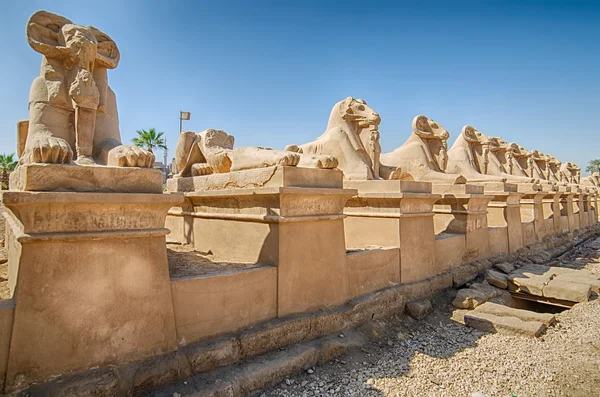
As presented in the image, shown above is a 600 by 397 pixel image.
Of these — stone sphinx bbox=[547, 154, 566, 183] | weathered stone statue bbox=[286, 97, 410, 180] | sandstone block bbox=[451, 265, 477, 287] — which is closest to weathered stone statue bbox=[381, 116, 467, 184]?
weathered stone statue bbox=[286, 97, 410, 180]

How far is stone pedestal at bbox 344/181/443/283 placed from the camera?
410 centimetres

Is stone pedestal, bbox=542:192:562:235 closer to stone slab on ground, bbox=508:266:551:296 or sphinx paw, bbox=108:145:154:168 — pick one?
stone slab on ground, bbox=508:266:551:296

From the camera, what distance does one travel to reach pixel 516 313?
12.9ft

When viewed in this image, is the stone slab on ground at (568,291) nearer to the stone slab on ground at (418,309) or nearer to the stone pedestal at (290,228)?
the stone slab on ground at (418,309)

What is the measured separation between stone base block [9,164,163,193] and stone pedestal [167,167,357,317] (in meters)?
0.92

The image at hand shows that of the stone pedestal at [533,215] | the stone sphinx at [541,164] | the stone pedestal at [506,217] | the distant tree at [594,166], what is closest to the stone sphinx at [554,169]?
the stone sphinx at [541,164]

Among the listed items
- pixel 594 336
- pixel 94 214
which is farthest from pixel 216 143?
pixel 594 336

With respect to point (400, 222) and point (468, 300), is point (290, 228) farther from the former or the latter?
point (468, 300)

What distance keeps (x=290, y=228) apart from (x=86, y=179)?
1.47 m

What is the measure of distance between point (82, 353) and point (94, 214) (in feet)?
2.50

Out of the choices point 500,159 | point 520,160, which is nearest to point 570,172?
point 520,160

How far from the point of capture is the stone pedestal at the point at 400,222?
4098 mm

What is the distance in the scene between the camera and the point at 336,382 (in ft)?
8.59

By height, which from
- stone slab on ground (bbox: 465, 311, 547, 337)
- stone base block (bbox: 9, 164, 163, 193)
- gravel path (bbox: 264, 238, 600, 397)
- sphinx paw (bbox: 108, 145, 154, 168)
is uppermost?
sphinx paw (bbox: 108, 145, 154, 168)
